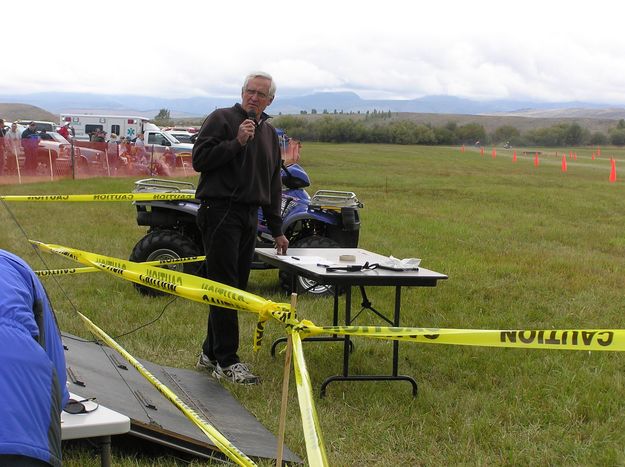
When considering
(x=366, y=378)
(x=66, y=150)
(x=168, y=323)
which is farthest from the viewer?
(x=66, y=150)

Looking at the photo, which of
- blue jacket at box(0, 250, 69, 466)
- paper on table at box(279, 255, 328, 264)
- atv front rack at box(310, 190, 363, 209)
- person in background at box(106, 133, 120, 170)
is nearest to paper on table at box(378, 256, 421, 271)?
paper on table at box(279, 255, 328, 264)

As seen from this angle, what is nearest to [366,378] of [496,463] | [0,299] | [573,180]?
[496,463]

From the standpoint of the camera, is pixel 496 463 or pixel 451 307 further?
pixel 451 307

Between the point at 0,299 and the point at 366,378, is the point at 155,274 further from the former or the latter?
the point at 0,299

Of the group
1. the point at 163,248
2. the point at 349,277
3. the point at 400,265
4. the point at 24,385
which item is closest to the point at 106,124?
the point at 163,248

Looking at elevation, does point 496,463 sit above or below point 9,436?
below

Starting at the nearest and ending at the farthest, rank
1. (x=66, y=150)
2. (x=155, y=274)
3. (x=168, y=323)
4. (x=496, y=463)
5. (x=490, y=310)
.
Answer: (x=496, y=463)
(x=155, y=274)
(x=168, y=323)
(x=490, y=310)
(x=66, y=150)

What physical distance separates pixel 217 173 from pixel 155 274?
96 cm

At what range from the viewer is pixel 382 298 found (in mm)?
7859

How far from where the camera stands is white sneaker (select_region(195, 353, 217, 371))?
18.0ft

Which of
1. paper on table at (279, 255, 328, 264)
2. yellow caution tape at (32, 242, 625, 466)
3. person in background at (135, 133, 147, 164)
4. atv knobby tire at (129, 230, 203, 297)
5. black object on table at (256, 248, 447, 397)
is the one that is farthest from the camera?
person in background at (135, 133, 147, 164)

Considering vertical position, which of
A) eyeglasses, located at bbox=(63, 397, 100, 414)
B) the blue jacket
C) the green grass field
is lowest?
the green grass field

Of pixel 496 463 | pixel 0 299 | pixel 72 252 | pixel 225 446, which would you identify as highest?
pixel 0 299

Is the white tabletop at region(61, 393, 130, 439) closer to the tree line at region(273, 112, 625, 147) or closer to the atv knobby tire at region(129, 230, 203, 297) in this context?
the atv knobby tire at region(129, 230, 203, 297)
